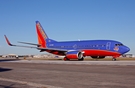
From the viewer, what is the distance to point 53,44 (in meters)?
45.4

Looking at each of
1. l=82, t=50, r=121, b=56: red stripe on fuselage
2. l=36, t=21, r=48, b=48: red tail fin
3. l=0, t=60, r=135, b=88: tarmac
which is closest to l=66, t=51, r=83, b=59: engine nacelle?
l=82, t=50, r=121, b=56: red stripe on fuselage

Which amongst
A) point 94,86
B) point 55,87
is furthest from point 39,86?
point 94,86

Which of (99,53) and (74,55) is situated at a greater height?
(99,53)

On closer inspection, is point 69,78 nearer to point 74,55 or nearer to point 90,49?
point 74,55

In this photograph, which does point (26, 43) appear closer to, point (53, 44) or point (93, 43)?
point (53, 44)

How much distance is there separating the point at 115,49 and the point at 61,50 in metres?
10.5

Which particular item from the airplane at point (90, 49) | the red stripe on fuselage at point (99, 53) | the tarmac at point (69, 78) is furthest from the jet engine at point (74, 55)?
the tarmac at point (69, 78)

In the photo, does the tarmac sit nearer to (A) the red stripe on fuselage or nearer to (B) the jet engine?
(A) the red stripe on fuselage

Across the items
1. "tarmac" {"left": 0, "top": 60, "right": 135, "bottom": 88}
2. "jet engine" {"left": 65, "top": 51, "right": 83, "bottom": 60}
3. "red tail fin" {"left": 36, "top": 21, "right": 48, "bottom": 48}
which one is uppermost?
"red tail fin" {"left": 36, "top": 21, "right": 48, "bottom": 48}

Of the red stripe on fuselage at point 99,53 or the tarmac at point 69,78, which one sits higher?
the red stripe on fuselage at point 99,53

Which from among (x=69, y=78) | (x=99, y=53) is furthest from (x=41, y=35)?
(x=69, y=78)

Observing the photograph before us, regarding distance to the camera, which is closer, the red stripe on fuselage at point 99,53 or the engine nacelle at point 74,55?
the red stripe on fuselage at point 99,53

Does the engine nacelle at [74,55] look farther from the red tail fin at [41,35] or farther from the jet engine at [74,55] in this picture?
the red tail fin at [41,35]

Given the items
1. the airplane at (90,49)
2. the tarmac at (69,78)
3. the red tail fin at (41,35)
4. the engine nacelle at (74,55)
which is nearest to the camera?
the tarmac at (69,78)
